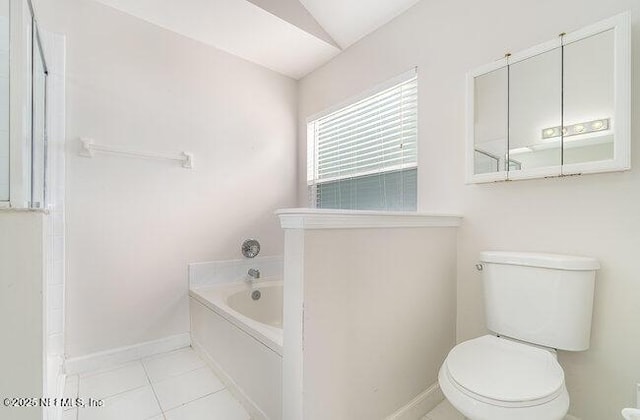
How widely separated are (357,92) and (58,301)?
2.32m

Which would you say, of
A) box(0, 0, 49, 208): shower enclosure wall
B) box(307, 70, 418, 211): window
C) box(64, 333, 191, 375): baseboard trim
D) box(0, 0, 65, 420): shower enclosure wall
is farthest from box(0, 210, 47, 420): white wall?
box(307, 70, 418, 211): window

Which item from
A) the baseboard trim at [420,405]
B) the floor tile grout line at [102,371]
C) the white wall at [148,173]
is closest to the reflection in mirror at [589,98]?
the baseboard trim at [420,405]

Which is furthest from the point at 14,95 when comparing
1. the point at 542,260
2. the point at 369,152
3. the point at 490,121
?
the point at 542,260

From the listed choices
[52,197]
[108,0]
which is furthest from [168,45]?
[52,197]

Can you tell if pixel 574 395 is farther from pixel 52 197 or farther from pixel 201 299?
pixel 52 197

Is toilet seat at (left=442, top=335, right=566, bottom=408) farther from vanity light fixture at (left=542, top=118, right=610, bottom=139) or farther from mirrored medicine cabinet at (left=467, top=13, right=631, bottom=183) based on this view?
vanity light fixture at (left=542, top=118, right=610, bottom=139)

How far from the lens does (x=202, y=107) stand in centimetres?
220

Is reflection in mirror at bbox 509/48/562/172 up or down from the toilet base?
up

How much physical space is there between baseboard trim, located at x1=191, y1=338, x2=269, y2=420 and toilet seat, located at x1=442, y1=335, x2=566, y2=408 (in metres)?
0.87

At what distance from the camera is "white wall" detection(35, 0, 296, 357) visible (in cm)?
175

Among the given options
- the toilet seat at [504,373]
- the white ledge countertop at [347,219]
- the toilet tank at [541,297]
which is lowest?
the toilet seat at [504,373]

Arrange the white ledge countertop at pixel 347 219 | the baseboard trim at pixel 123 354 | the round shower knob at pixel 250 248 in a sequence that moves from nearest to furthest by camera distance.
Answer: the white ledge countertop at pixel 347 219
the baseboard trim at pixel 123 354
the round shower knob at pixel 250 248

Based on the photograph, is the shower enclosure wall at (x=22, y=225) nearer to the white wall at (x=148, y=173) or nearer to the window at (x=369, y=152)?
the white wall at (x=148, y=173)

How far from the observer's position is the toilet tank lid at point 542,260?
115 cm
